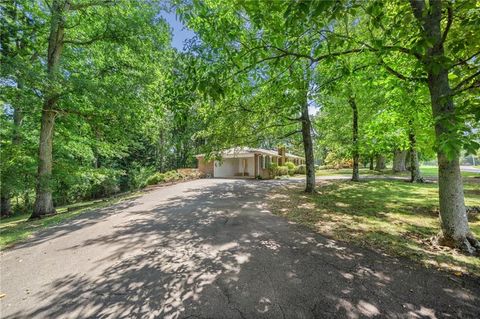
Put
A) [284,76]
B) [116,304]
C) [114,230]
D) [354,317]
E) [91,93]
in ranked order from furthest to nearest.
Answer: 1. [91,93]
2. [114,230]
3. [284,76]
4. [116,304]
5. [354,317]

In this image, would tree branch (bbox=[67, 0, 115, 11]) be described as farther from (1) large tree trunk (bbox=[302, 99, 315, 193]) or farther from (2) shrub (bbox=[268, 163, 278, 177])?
(2) shrub (bbox=[268, 163, 278, 177])

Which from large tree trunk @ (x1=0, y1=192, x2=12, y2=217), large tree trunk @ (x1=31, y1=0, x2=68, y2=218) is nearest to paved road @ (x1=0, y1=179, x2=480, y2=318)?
large tree trunk @ (x1=31, y1=0, x2=68, y2=218)

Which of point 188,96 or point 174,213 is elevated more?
point 188,96

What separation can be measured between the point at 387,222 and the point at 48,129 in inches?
538

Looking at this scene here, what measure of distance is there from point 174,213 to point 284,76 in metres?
5.95

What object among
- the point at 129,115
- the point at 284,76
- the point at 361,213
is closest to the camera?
the point at 284,76

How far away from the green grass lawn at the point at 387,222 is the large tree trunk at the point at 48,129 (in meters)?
9.61

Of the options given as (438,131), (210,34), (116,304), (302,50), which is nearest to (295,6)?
(210,34)

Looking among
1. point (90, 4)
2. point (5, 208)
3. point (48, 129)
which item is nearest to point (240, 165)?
point (48, 129)

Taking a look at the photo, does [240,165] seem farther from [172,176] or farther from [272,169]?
[172,176]

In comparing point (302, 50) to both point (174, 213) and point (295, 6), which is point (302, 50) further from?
point (174, 213)

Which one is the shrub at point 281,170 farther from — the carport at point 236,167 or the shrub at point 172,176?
the shrub at point 172,176

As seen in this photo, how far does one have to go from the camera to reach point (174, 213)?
26.7 ft

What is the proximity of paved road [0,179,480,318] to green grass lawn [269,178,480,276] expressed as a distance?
1.74 ft
